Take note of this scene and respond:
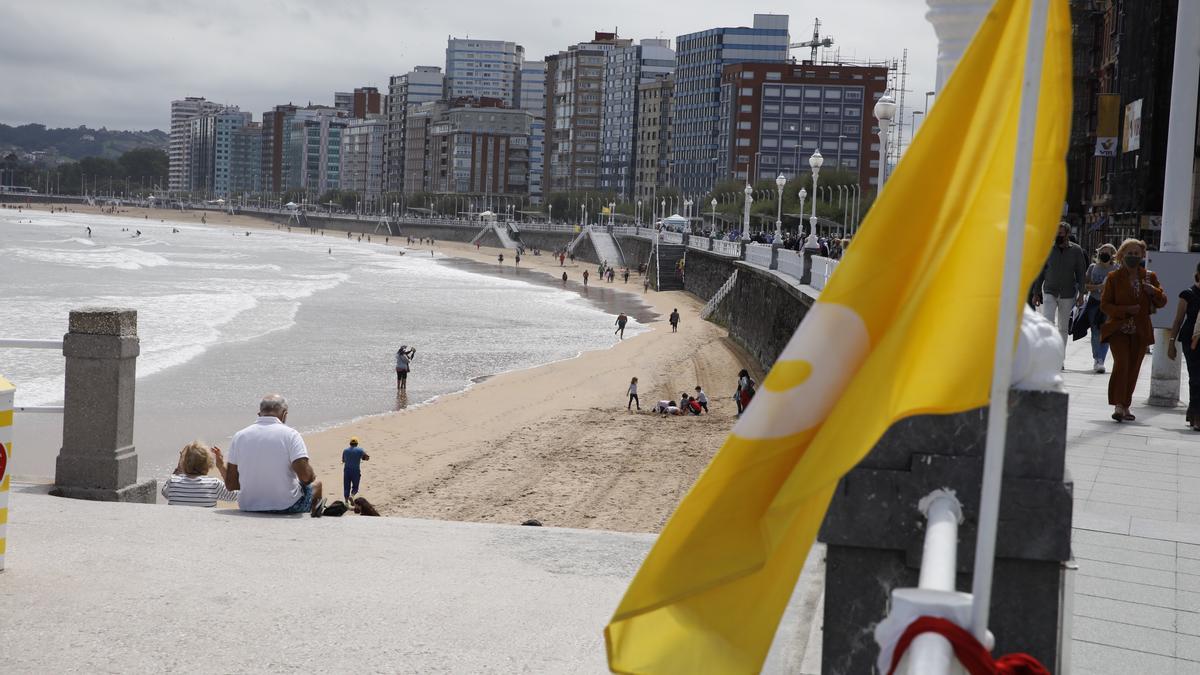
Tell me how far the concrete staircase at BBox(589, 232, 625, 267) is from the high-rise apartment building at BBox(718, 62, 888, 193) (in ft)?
112

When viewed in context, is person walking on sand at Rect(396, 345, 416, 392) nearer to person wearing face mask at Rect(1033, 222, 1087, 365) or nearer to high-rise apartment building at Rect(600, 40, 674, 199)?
person wearing face mask at Rect(1033, 222, 1087, 365)

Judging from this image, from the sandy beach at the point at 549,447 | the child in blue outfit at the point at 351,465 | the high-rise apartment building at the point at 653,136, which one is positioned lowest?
the sandy beach at the point at 549,447

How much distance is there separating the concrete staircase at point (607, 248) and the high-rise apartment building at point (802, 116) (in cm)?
3427

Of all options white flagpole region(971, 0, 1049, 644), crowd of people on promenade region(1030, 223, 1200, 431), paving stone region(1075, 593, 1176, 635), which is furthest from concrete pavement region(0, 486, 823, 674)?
crowd of people on promenade region(1030, 223, 1200, 431)

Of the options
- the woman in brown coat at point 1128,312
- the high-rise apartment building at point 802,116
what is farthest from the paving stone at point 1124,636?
the high-rise apartment building at point 802,116

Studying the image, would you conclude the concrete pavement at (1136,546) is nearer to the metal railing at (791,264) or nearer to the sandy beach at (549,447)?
the sandy beach at (549,447)

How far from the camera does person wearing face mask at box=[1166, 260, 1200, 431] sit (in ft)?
32.2

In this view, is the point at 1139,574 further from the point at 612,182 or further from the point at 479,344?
the point at 612,182

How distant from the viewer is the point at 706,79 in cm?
14762

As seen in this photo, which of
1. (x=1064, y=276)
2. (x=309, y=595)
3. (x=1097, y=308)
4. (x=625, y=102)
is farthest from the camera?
(x=625, y=102)

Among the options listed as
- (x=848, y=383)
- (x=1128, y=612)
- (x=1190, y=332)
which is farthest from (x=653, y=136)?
(x=848, y=383)

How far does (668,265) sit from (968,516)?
→ 2717 inches

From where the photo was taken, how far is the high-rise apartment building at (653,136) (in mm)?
159250

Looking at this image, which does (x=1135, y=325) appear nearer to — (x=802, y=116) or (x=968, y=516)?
(x=968, y=516)
